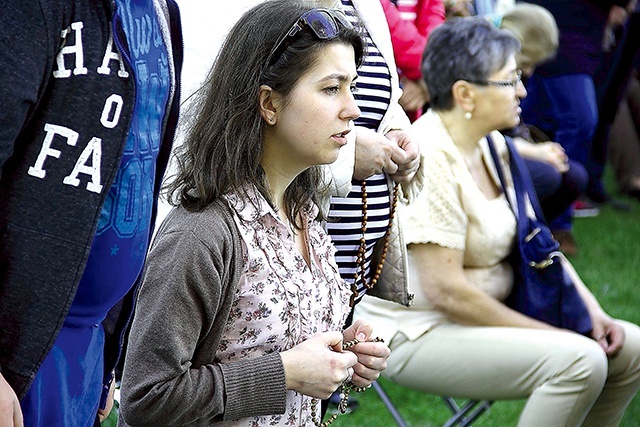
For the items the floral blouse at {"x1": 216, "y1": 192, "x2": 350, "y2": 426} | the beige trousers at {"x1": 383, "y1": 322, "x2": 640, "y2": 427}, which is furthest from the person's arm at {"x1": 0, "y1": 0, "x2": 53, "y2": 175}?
the beige trousers at {"x1": 383, "y1": 322, "x2": 640, "y2": 427}

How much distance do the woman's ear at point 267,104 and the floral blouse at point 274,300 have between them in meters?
0.17

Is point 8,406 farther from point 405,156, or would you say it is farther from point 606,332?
point 606,332

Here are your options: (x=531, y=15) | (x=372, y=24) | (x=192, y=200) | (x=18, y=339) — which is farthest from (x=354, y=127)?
(x=531, y=15)

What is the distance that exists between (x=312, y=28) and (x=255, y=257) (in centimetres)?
51

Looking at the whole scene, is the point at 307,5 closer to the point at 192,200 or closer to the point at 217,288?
the point at 192,200

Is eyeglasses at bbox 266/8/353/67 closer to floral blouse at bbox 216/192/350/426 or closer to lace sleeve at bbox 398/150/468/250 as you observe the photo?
floral blouse at bbox 216/192/350/426

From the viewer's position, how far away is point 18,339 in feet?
5.39

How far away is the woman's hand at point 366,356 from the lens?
229 centimetres

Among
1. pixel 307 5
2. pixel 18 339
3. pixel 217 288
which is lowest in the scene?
pixel 217 288

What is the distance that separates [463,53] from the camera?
148 inches

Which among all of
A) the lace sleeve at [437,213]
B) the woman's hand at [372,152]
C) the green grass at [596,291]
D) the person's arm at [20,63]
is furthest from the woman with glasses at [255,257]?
the green grass at [596,291]

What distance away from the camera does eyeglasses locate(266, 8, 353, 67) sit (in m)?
2.19

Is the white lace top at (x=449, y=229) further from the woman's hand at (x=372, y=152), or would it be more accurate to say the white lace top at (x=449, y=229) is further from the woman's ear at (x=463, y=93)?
the woman's hand at (x=372, y=152)

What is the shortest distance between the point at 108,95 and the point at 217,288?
48 centimetres
